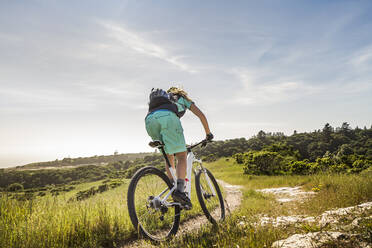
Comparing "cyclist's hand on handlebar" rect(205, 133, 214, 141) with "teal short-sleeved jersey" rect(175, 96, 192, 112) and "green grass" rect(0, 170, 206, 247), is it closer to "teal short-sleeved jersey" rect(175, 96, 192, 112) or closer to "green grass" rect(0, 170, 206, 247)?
"teal short-sleeved jersey" rect(175, 96, 192, 112)

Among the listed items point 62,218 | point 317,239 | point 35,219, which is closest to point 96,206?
point 62,218

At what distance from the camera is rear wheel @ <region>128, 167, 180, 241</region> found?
8.47 ft

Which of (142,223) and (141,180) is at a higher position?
(141,180)

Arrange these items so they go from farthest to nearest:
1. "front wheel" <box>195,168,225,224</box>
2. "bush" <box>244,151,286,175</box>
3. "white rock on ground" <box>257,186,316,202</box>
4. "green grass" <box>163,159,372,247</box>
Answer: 1. "bush" <box>244,151,286,175</box>
2. "white rock on ground" <box>257,186,316,202</box>
3. "front wheel" <box>195,168,225,224</box>
4. "green grass" <box>163,159,372,247</box>

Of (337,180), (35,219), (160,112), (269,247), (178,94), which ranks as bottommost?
(337,180)

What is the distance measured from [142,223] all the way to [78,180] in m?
86.5

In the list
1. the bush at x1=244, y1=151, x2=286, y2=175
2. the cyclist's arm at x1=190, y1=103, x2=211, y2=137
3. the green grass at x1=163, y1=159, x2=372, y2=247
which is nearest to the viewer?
the green grass at x1=163, y1=159, x2=372, y2=247

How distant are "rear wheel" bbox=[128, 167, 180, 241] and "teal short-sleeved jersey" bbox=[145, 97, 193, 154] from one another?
1.59 feet

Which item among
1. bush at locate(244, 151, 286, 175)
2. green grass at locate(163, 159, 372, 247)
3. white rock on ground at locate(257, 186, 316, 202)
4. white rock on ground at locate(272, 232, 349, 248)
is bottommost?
bush at locate(244, 151, 286, 175)

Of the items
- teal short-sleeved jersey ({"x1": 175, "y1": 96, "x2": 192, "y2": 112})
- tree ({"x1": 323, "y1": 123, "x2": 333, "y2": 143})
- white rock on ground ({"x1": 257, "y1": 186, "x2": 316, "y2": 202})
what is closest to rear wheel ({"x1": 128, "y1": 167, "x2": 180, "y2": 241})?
teal short-sleeved jersey ({"x1": 175, "y1": 96, "x2": 192, "y2": 112})

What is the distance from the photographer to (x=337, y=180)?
275 inches

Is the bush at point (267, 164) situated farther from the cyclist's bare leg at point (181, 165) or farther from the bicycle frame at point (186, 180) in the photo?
the cyclist's bare leg at point (181, 165)

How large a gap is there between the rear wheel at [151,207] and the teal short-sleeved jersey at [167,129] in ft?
1.59

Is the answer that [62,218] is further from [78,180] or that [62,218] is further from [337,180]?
[78,180]
